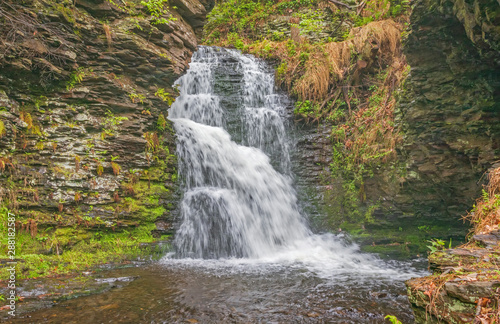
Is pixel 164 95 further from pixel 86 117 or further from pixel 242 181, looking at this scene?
pixel 242 181

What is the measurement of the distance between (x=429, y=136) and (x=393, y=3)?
6.20 m

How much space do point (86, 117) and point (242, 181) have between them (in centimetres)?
410

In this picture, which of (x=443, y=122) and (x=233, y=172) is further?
(x=233, y=172)

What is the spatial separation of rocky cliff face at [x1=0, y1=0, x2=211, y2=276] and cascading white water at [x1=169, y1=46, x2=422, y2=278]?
2.47ft

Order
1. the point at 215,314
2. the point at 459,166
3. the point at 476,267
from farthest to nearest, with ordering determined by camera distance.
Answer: the point at 459,166
the point at 215,314
the point at 476,267

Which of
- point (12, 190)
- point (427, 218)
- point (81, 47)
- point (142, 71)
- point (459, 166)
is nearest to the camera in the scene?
point (12, 190)

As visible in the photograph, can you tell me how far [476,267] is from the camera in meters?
2.47

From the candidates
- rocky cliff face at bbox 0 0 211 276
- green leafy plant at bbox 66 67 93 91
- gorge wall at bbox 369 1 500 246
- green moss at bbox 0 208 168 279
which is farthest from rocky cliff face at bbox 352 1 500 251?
green leafy plant at bbox 66 67 93 91

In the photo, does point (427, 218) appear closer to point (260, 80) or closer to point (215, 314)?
point (215, 314)

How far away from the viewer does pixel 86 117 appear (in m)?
6.54

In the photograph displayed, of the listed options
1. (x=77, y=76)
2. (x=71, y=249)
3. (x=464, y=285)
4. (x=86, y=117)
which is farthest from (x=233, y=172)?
(x=464, y=285)

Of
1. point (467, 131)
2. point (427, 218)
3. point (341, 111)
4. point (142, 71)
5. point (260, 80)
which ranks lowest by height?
point (427, 218)

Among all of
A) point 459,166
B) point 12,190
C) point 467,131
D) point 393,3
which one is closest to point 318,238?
point 459,166

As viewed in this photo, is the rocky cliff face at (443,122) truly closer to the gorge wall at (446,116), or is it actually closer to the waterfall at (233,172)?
the gorge wall at (446,116)
